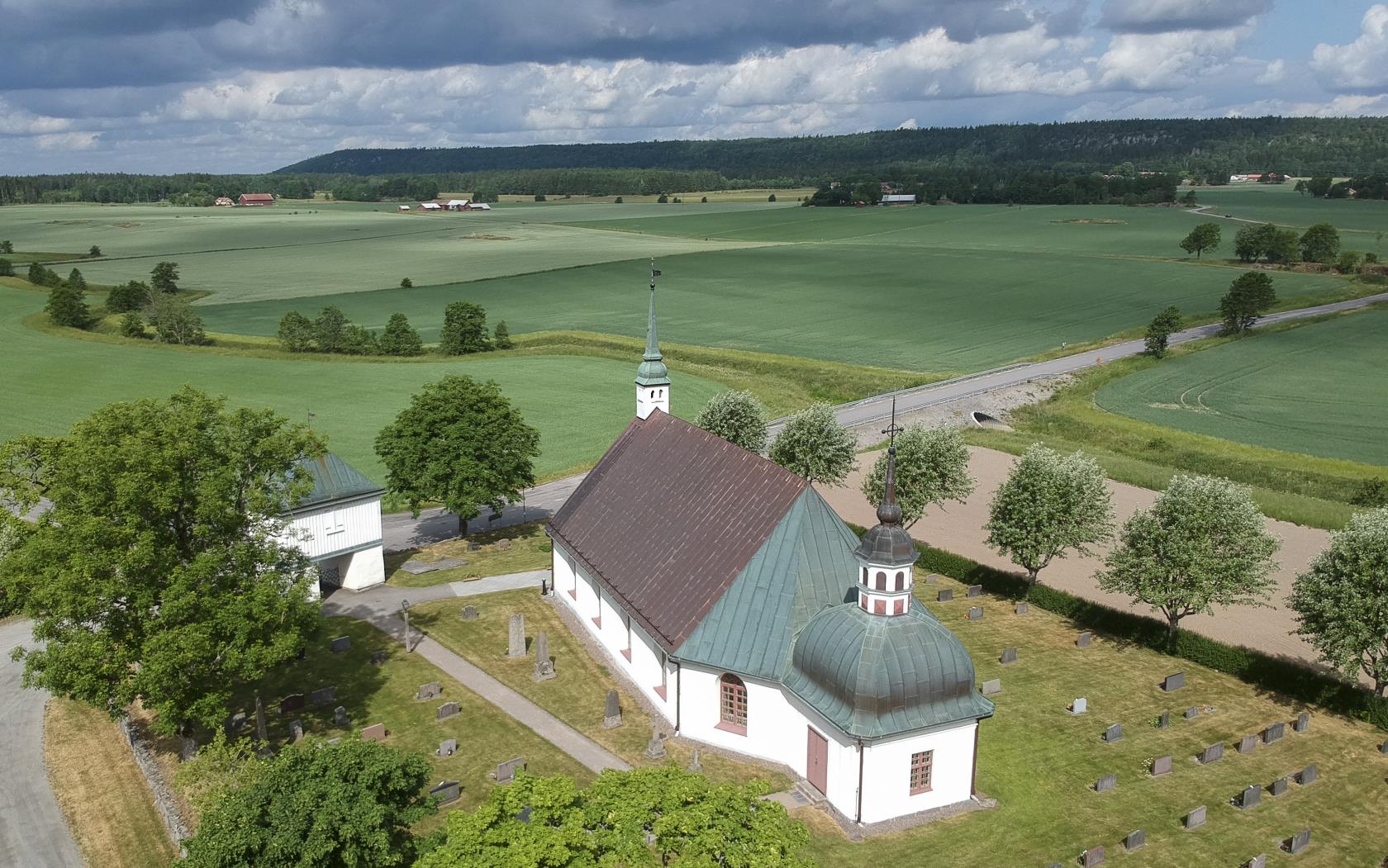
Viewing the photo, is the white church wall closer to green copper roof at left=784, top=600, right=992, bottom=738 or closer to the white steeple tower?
green copper roof at left=784, top=600, right=992, bottom=738

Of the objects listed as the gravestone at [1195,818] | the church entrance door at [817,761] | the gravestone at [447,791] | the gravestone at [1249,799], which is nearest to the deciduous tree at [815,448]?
the church entrance door at [817,761]

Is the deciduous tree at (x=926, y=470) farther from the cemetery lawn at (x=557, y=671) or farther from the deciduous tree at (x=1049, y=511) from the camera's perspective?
the cemetery lawn at (x=557, y=671)

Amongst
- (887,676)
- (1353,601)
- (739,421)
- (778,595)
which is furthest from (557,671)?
(1353,601)

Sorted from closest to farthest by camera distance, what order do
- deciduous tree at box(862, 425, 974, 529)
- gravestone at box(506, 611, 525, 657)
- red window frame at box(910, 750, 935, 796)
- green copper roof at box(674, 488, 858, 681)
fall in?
red window frame at box(910, 750, 935, 796) → green copper roof at box(674, 488, 858, 681) → gravestone at box(506, 611, 525, 657) → deciduous tree at box(862, 425, 974, 529)

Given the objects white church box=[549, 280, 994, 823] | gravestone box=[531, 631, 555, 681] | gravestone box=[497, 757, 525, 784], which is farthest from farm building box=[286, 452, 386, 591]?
gravestone box=[497, 757, 525, 784]

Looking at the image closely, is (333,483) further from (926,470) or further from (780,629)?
(926,470)

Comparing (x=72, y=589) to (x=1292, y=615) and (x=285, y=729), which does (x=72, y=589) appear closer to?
(x=285, y=729)
